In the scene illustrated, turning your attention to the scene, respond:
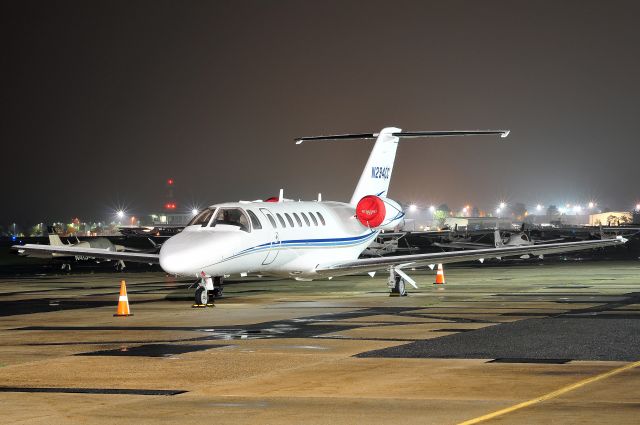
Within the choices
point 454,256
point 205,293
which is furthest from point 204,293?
point 454,256

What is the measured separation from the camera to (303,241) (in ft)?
99.6

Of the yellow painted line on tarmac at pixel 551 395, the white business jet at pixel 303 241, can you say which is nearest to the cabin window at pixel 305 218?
the white business jet at pixel 303 241

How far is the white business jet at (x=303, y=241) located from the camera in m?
26.9

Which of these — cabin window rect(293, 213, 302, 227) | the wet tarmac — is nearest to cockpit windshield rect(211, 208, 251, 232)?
the wet tarmac

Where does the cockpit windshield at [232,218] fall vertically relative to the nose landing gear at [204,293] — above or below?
above

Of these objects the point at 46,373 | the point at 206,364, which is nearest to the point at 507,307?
the point at 206,364

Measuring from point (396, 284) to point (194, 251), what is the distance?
A: 6.56 meters

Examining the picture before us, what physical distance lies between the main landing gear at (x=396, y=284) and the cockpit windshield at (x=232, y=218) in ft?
14.8

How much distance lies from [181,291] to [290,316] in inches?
449

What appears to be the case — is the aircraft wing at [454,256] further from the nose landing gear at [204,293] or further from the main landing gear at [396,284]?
the nose landing gear at [204,293]

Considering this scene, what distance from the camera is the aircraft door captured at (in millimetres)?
28875

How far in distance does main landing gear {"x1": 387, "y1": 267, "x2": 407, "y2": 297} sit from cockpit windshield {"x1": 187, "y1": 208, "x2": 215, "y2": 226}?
18.0 feet

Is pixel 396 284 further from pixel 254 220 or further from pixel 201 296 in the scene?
pixel 201 296

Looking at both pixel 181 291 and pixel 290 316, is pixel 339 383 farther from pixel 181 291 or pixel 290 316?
pixel 181 291
